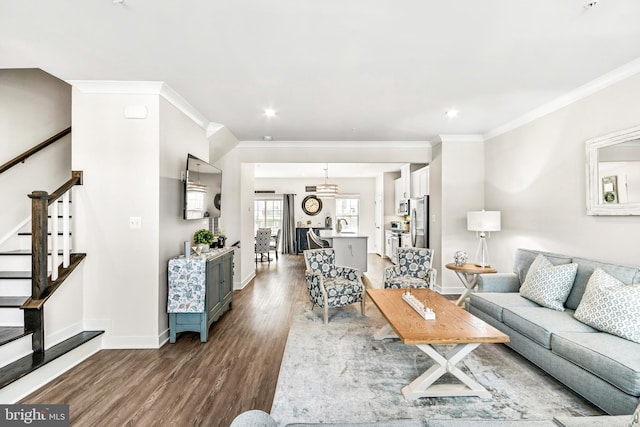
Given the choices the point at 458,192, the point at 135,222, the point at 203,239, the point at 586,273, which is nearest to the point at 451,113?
the point at 458,192

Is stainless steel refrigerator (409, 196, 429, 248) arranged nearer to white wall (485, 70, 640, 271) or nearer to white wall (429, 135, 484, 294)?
white wall (429, 135, 484, 294)

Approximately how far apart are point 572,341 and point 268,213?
9.45 m

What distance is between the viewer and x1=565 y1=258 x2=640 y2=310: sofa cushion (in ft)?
8.26

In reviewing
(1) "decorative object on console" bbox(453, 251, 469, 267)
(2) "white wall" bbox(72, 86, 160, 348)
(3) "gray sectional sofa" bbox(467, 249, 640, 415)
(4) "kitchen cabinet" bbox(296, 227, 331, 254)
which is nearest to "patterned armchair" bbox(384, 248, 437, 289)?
(1) "decorative object on console" bbox(453, 251, 469, 267)

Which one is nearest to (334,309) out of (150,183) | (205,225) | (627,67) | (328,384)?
(328,384)

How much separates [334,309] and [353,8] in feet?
11.9

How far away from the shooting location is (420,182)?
21.1ft

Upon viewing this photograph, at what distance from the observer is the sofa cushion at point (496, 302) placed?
3.04m

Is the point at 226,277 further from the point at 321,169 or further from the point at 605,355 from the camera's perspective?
the point at 321,169

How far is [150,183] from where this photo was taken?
311 cm

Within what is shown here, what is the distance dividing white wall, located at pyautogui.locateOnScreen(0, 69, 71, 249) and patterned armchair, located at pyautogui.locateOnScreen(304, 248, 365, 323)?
3.21 m

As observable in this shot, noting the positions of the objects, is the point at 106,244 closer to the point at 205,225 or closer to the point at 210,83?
the point at 205,225

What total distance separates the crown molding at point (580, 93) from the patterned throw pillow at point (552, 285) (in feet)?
5.89

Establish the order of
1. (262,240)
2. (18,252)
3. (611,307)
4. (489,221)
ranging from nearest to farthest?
(611,307) → (18,252) → (489,221) → (262,240)
